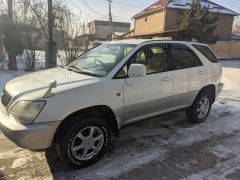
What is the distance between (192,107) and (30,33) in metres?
8.67

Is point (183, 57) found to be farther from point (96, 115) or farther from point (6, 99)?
point (6, 99)

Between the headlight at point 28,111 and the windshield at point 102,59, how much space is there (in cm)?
102

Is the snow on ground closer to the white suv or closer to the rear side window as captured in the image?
the white suv

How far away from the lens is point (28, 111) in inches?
121

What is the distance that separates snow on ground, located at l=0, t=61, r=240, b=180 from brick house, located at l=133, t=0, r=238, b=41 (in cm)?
2127

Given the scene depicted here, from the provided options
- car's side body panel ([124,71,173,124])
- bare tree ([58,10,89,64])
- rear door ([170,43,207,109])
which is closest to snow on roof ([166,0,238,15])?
bare tree ([58,10,89,64])

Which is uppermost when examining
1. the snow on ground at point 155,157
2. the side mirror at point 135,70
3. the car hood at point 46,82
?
the side mirror at point 135,70

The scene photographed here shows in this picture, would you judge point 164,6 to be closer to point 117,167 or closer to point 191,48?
point 191,48

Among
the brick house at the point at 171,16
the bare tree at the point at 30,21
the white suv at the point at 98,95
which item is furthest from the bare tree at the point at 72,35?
the brick house at the point at 171,16

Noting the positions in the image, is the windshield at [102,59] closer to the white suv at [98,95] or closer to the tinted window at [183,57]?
the white suv at [98,95]

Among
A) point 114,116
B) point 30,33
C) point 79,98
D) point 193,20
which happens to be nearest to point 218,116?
point 114,116

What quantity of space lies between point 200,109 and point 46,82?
3312 mm

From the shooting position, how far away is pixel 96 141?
3605mm

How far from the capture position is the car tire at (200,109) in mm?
5203
